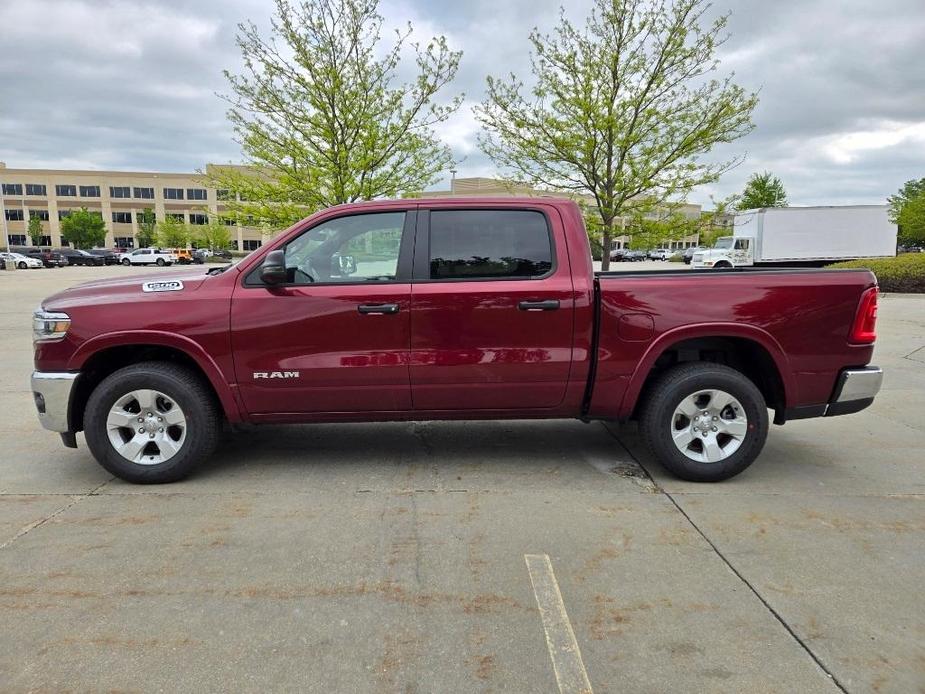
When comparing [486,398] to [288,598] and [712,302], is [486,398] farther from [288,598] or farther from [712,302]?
[288,598]

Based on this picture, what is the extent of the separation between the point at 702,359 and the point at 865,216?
108ft

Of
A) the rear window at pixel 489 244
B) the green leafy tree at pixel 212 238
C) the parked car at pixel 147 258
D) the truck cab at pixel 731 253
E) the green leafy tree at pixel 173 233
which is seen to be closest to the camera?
the rear window at pixel 489 244

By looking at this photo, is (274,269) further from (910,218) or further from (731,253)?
(910,218)

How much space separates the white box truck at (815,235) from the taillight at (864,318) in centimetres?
2847

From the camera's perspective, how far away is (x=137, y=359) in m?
4.42

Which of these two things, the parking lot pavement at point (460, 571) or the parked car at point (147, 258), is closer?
the parking lot pavement at point (460, 571)

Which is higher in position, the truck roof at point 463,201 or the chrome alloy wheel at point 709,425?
the truck roof at point 463,201

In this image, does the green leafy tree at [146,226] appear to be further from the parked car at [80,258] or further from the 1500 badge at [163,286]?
the 1500 badge at [163,286]

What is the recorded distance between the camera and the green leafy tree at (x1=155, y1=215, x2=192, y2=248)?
78.8 metres

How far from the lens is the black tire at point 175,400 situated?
13.6 ft

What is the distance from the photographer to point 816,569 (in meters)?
3.16

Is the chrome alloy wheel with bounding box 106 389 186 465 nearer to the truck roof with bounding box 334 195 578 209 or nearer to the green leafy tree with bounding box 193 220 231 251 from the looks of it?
the truck roof with bounding box 334 195 578 209

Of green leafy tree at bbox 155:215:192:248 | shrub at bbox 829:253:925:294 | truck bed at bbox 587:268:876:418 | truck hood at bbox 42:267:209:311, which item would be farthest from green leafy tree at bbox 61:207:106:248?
truck bed at bbox 587:268:876:418

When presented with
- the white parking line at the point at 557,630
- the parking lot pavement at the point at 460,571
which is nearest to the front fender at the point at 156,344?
the parking lot pavement at the point at 460,571
